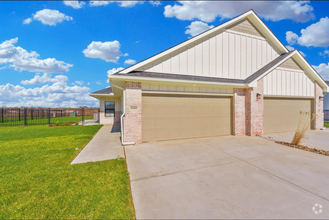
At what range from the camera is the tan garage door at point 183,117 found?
7.46 m

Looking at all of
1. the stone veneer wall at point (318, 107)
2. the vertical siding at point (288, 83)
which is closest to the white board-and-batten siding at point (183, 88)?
the vertical siding at point (288, 83)

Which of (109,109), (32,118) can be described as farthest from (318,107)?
(32,118)

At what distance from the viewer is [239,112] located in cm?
908

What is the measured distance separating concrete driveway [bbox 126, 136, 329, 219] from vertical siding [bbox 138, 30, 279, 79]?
4492 millimetres

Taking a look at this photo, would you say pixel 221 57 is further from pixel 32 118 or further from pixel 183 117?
pixel 32 118

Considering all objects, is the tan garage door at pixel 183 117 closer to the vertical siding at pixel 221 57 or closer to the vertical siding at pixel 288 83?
the vertical siding at pixel 221 57

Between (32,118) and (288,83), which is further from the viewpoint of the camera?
(32,118)

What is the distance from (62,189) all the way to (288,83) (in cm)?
1300

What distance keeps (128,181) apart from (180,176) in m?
1.33

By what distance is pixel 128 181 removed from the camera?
369 cm

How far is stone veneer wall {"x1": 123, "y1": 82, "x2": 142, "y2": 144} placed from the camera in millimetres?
6953

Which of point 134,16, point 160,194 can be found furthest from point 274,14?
point 160,194

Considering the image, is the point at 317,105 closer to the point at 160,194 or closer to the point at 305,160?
the point at 305,160

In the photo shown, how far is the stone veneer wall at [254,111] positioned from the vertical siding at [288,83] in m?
0.75
